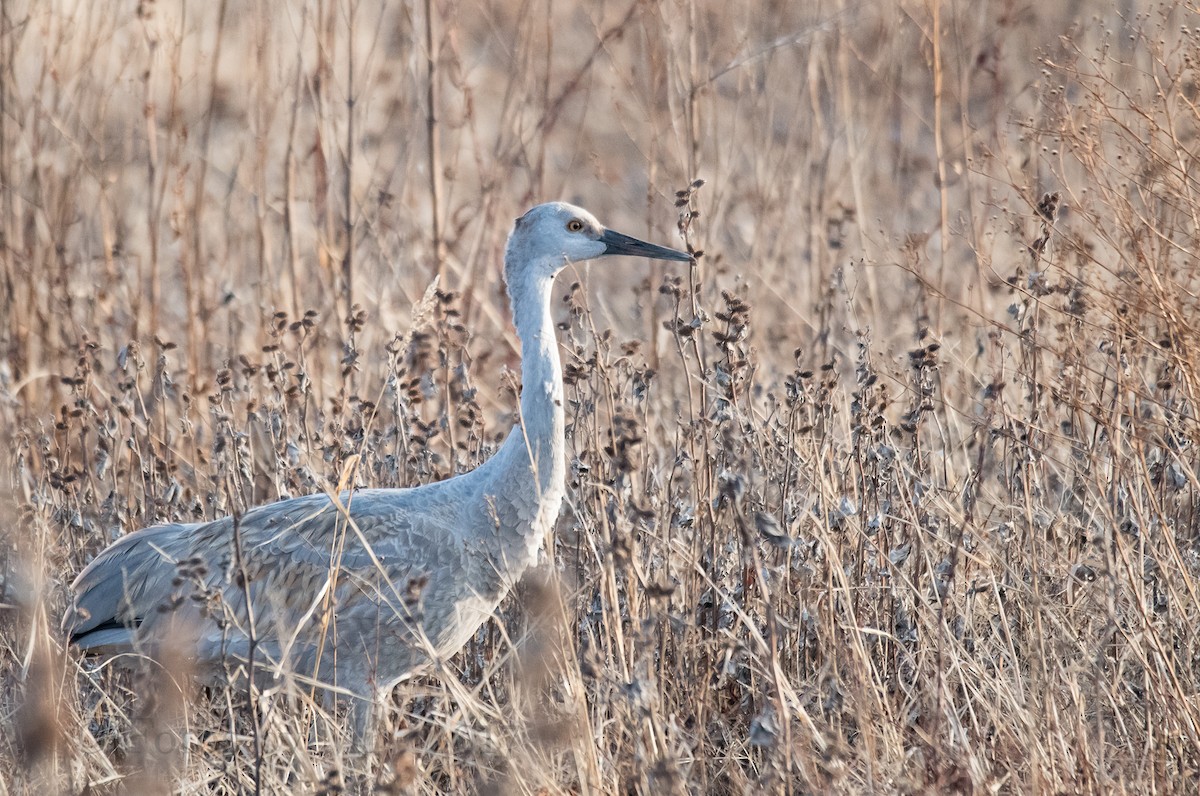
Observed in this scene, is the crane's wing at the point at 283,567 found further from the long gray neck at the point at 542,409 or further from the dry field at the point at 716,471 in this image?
the long gray neck at the point at 542,409

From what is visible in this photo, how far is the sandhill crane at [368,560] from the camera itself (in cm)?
406

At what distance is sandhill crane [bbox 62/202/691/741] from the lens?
4.06m

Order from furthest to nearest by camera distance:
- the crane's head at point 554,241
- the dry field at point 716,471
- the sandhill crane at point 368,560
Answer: the crane's head at point 554,241, the sandhill crane at point 368,560, the dry field at point 716,471

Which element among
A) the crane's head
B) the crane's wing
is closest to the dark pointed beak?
the crane's head

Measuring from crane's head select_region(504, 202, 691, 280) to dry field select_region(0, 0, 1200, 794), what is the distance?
109 millimetres

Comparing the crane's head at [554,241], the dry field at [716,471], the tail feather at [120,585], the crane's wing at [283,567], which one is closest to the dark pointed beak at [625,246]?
the crane's head at [554,241]

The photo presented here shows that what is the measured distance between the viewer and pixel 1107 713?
3557 mm

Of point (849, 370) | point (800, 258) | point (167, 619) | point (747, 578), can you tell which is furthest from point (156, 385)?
point (800, 258)

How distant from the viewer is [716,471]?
4.11 meters

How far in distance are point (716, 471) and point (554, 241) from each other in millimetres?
862

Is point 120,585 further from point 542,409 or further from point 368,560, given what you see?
point 542,409

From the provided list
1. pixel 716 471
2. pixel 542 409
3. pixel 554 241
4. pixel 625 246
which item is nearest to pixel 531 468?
pixel 542 409

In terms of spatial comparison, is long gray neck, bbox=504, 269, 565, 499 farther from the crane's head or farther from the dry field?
the crane's head

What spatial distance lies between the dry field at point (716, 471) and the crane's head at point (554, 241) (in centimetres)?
11
